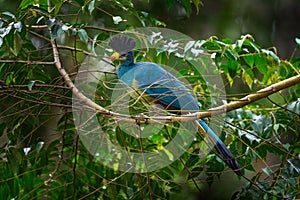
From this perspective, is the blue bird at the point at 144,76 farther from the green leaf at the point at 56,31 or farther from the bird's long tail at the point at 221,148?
the green leaf at the point at 56,31

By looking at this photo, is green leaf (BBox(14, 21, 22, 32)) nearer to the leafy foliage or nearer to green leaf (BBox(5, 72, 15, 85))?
the leafy foliage

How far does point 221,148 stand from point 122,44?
1.80 ft

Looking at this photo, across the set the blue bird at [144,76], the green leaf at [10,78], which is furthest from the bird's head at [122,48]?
the green leaf at [10,78]

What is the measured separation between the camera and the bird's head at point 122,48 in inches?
78.2

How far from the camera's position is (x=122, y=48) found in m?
2.03

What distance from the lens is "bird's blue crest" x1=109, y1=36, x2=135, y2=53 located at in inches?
77.9

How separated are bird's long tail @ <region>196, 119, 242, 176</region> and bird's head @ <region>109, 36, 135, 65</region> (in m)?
0.39

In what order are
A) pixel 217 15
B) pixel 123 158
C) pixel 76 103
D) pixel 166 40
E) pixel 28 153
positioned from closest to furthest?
pixel 76 103, pixel 166 40, pixel 28 153, pixel 123 158, pixel 217 15

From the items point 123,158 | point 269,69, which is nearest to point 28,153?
point 123,158

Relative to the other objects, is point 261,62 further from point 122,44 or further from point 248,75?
point 122,44

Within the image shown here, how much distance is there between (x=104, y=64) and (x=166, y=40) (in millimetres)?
412

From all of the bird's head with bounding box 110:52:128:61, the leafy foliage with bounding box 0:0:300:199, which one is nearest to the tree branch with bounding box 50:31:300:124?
the leafy foliage with bounding box 0:0:300:199

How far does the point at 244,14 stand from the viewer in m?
3.13

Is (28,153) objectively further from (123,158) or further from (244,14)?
(244,14)
